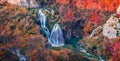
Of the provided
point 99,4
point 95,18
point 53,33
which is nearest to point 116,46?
point 95,18

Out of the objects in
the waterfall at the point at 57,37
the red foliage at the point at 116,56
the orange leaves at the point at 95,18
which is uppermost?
the orange leaves at the point at 95,18

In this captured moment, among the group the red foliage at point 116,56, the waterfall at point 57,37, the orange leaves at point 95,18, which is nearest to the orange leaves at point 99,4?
the orange leaves at point 95,18

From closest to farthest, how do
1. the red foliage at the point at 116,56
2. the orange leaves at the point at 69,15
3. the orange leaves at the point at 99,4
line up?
the red foliage at the point at 116,56, the orange leaves at the point at 99,4, the orange leaves at the point at 69,15

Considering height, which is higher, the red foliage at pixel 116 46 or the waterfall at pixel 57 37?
the waterfall at pixel 57 37

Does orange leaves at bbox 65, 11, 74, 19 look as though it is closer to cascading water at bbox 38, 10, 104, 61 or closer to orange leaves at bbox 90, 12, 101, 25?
cascading water at bbox 38, 10, 104, 61

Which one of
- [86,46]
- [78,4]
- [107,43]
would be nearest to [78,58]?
[86,46]

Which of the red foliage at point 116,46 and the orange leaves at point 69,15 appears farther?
the orange leaves at point 69,15

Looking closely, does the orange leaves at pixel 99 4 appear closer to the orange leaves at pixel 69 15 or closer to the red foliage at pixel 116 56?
the orange leaves at pixel 69 15

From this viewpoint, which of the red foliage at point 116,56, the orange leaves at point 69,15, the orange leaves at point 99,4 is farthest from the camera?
the orange leaves at point 69,15
